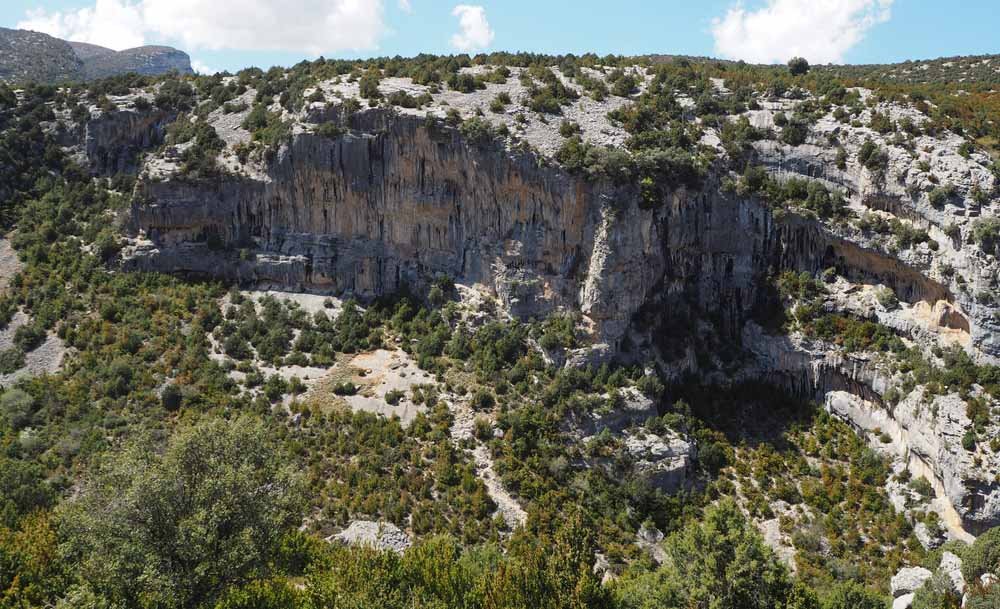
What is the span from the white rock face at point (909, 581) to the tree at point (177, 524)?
23.9m

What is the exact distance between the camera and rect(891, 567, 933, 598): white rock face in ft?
92.5

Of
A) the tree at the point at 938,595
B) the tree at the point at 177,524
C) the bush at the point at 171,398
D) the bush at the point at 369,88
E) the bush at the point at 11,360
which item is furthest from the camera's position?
the bush at the point at 369,88

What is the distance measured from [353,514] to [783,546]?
21.3 metres

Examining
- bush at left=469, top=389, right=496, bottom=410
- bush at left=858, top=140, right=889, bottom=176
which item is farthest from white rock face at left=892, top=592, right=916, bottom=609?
bush at left=858, top=140, right=889, bottom=176

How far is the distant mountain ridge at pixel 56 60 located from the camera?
96.7m

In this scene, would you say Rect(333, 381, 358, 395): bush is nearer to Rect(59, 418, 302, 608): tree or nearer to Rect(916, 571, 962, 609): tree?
Rect(59, 418, 302, 608): tree

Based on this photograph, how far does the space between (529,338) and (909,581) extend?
23.5m

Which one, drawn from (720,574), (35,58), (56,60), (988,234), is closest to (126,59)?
(56,60)

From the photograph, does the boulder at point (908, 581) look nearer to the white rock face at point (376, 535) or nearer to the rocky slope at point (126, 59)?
the white rock face at point (376, 535)

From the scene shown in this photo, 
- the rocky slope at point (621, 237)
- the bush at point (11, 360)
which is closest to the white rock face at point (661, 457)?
the rocky slope at point (621, 237)

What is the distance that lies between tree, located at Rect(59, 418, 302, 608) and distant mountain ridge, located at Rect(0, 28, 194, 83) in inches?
3035

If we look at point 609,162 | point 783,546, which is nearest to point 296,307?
point 609,162

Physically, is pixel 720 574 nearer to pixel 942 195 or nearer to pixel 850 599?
pixel 850 599

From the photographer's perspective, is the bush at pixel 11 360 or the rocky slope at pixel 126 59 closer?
the bush at pixel 11 360
